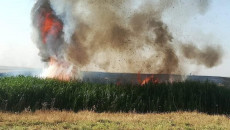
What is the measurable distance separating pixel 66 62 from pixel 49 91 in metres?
16.8

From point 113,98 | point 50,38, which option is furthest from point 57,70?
point 113,98

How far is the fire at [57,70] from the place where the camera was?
45.5 m

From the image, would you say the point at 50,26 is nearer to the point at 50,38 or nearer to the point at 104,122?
the point at 50,38

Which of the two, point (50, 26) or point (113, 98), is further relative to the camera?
point (50, 26)

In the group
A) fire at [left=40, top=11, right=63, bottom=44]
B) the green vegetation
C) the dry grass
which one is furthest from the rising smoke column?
the dry grass

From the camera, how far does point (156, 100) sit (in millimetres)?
31484

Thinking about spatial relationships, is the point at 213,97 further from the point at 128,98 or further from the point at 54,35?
the point at 54,35

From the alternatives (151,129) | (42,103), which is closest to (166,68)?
(42,103)

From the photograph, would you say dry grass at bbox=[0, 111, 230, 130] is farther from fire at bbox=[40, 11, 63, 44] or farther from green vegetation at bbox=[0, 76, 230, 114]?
fire at bbox=[40, 11, 63, 44]

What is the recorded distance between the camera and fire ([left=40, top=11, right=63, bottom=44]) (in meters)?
45.0

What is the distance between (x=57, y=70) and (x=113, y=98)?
16.8 m

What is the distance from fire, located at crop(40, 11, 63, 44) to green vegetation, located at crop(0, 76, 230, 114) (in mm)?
12662

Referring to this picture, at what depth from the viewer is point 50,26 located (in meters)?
45.3

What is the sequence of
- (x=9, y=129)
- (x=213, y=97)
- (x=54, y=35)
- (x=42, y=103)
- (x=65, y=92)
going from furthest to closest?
(x=54, y=35)
(x=213, y=97)
(x=65, y=92)
(x=42, y=103)
(x=9, y=129)
